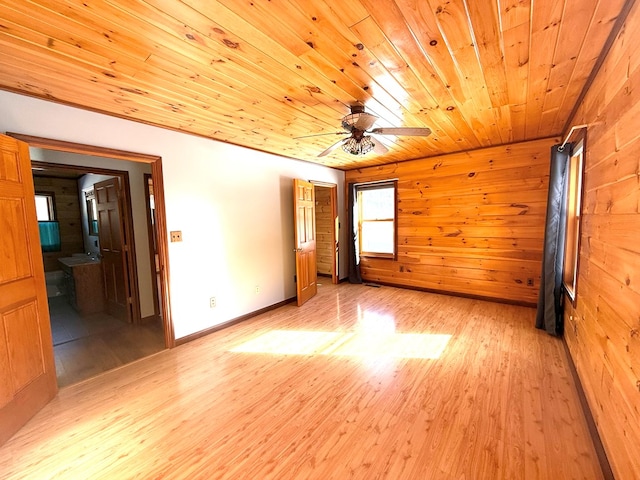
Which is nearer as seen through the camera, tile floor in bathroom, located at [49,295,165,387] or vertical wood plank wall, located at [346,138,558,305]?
tile floor in bathroom, located at [49,295,165,387]

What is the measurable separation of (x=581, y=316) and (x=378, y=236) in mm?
3453

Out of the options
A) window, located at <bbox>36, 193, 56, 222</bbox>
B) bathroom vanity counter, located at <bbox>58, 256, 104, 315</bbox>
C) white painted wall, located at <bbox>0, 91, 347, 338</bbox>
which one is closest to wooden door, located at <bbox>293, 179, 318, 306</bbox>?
white painted wall, located at <bbox>0, 91, 347, 338</bbox>

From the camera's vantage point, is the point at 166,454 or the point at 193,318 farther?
the point at 193,318

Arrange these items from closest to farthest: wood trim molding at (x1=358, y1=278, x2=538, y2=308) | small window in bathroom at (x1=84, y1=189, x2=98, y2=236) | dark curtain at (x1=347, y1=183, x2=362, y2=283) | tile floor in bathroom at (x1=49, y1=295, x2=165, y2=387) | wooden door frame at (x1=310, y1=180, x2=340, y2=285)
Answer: tile floor in bathroom at (x1=49, y1=295, x2=165, y2=387)
wood trim molding at (x1=358, y1=278, x2=538, y2=308)
small window in bathroom at (x1=84, y1=189, x2=98, y2=236)
wooden door frame at (x1=310, y1=180, x2=340, y2=285)
dark curtain at (x1=347, y1=183, x2=362, y2=283)

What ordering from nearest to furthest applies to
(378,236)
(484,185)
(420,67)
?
(420,67) < (484,185) < (378,236)

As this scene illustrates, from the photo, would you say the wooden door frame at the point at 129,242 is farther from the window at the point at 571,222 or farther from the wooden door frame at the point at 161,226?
the window at the point at 571,222

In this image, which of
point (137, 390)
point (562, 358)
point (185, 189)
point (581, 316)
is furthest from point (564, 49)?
point (137, 390)

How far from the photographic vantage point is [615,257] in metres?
1.47

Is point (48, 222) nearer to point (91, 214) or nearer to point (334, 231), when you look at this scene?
point (91, 214)

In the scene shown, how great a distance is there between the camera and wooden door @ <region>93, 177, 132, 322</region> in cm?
361

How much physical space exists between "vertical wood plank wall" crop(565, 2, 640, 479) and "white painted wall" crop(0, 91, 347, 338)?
341 cm

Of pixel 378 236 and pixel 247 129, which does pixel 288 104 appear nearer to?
pixel 247 129

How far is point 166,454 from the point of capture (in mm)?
1598

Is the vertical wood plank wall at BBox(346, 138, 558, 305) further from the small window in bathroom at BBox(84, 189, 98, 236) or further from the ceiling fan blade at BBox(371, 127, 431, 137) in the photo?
the small window in bathroom at BBox(84, 189, 98, 236)
